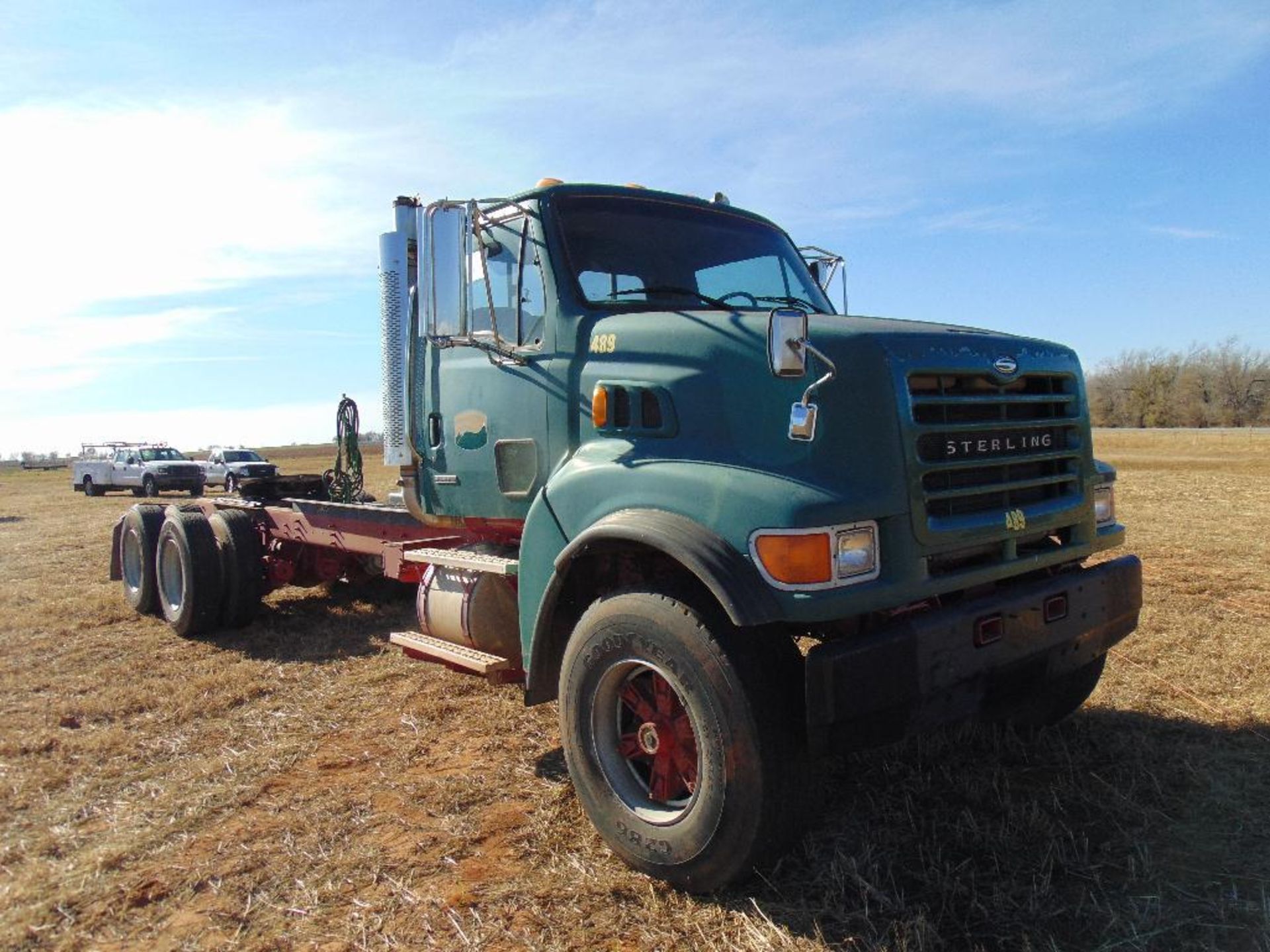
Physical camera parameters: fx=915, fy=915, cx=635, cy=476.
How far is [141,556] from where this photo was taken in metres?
8.36

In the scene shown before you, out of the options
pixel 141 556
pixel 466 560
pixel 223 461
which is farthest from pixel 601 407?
pixel 223 461

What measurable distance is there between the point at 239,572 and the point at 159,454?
91.7ft

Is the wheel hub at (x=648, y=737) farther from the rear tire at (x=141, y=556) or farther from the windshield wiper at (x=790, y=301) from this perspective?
the rear tire at (x=141, y=556)

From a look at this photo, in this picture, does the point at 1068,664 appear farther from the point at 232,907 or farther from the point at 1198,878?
the point at 232,907

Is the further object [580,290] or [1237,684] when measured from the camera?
[1237,684]

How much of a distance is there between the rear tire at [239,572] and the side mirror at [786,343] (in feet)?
19.6

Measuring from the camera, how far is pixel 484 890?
331 cm

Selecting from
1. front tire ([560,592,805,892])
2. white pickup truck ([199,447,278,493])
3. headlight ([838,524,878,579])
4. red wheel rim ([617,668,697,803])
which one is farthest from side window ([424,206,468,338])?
white pickup truck ([199,447,278,493])

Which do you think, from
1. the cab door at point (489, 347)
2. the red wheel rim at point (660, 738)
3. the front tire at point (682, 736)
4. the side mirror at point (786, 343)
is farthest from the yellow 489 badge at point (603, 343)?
the red wheel rim at point (660, 738)

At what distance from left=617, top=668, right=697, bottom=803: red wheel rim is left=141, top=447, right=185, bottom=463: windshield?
32.5 meters

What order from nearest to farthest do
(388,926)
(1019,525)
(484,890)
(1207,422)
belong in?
1. (388,926)
2. (484,890)
3. (1019,525)
4. (1207,422)

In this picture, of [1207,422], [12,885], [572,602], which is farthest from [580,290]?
[1207,422]

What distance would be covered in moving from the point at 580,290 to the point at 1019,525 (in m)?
2.15

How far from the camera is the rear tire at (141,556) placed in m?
8.30
